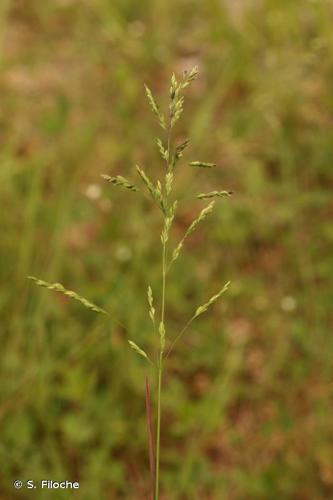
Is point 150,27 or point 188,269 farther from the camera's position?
point 150,27

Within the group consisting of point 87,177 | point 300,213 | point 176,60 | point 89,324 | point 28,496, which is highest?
point 176,60

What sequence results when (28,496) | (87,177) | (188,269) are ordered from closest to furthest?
1. (28,496)
2. (188,269)
3. (87,177)

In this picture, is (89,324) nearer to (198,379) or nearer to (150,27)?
(198,379)

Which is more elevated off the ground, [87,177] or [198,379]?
[87,177]

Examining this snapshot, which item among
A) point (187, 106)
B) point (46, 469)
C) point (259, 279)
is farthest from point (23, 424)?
point (187, 106)

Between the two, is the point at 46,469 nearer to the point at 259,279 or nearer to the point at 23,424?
the point at 23,424

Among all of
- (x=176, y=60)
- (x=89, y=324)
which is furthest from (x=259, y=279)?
(x=176, y=60)

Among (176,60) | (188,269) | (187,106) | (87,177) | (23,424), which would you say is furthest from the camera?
(176,60)
